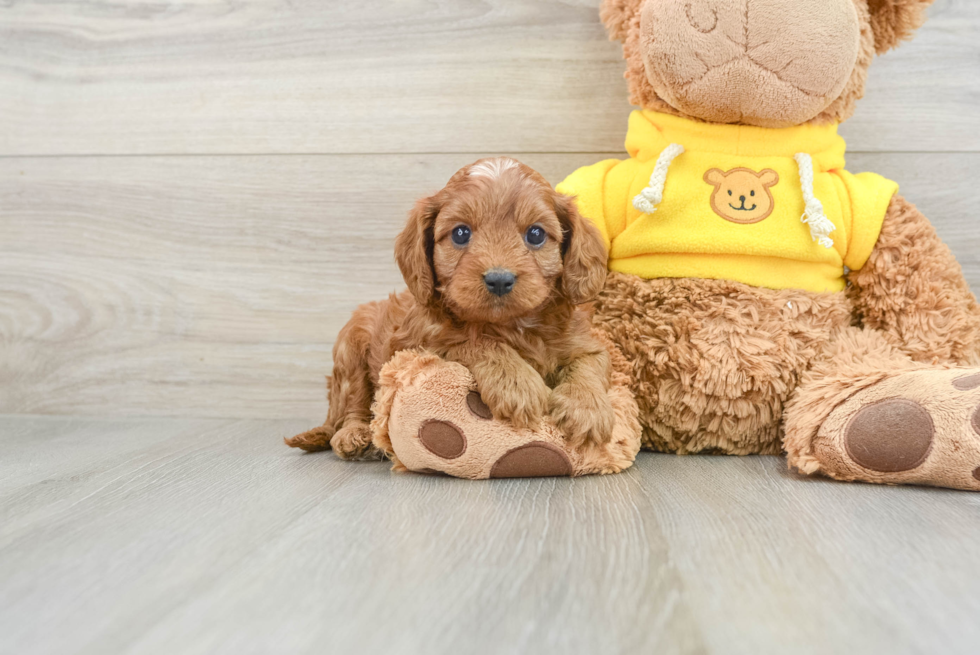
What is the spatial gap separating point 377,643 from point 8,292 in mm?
1823

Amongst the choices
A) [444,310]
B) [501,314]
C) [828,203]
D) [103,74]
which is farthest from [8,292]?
[828,203]

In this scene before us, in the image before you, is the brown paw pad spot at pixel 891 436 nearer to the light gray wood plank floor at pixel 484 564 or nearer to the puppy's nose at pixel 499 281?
the light gray wood plank floor at pixel 484 564

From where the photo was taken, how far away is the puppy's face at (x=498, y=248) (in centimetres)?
118

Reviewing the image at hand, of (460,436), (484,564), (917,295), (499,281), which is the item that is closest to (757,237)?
(917,295)

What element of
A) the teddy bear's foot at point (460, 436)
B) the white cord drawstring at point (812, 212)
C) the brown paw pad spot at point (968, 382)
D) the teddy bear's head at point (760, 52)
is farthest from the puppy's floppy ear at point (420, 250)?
the brown paw pad spot at point (968, 382)

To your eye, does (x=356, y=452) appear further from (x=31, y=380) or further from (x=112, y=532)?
(x=31, y=380)

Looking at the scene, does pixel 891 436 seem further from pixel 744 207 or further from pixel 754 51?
pixel 754 51

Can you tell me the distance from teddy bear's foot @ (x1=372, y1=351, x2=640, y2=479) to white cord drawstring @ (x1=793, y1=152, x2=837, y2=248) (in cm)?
56

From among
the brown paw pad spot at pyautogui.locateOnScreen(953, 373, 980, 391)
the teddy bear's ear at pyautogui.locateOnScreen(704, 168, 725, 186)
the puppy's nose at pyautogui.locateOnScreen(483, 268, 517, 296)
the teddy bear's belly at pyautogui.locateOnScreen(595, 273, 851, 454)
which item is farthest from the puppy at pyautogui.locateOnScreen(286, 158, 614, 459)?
the brown paw pad spot at pyautogui.locateOnScreen(953, 373, 980, 391)

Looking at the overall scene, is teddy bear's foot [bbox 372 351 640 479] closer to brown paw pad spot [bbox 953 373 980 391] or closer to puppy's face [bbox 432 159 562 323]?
puppy's face [bbox 432 159 562 323]

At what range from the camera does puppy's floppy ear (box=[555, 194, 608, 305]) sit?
1267 millimetres

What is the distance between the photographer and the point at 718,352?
1372mm

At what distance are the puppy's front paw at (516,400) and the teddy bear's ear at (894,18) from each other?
39.6 inches

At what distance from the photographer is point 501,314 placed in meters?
1.19
